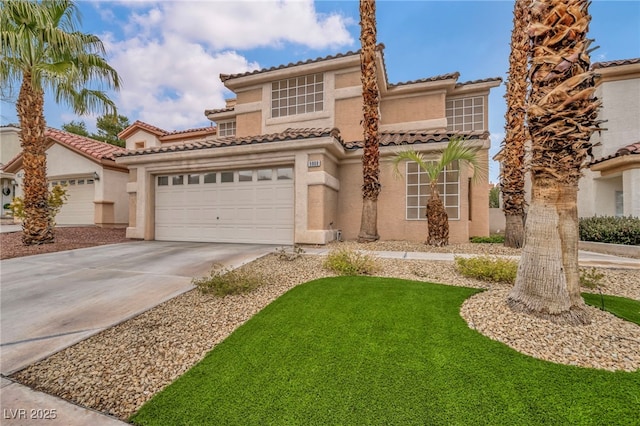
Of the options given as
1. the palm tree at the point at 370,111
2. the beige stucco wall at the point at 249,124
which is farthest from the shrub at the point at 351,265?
the beige stucco wall at the point at 249,124

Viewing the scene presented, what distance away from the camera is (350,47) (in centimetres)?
1211

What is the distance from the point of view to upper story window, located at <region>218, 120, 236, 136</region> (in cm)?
1664

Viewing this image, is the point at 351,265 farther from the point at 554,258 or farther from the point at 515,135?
the point at 515,135

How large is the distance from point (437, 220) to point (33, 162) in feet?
45.4

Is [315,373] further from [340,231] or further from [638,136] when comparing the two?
[638,136]

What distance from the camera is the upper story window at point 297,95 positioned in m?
12.6

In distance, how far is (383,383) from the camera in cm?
242

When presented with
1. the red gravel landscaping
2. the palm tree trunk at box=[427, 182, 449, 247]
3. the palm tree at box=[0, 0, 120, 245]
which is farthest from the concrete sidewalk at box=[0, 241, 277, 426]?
the palm tree trunk at box=[427, 182, 449, 247]

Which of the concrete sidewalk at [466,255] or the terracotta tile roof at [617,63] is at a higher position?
the terracotta tile roof at [617,63]

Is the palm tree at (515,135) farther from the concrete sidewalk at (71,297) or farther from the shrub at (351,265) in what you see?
the concrete sidewalk at (71,297)

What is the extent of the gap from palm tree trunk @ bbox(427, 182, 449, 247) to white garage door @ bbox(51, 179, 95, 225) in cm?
1766

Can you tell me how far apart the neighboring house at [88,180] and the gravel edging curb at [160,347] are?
13976 mm

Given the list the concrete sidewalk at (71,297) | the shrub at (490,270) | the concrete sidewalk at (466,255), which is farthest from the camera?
the concrete sidewalk at (466,255)

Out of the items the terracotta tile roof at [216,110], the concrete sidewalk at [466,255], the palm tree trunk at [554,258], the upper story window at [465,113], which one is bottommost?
the concrete sidewalk at [466,255]
